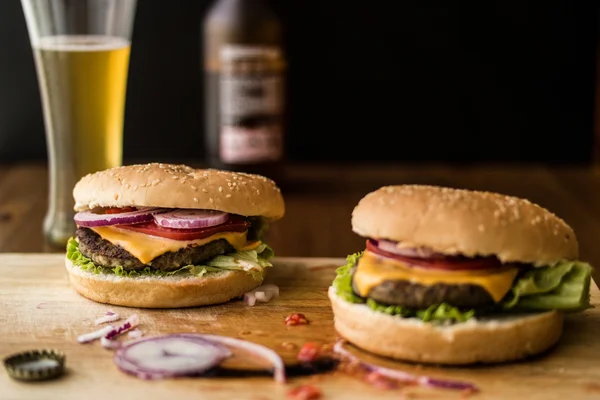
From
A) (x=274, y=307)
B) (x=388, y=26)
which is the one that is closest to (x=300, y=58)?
(x=388, y=26)

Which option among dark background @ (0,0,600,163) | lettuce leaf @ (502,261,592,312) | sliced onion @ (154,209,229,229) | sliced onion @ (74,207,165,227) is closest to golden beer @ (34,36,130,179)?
sliced onion @ (74,207,165,227)

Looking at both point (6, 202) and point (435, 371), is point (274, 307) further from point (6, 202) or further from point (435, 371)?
point (6, 202)

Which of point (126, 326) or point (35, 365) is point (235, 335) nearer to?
point (126, 326)

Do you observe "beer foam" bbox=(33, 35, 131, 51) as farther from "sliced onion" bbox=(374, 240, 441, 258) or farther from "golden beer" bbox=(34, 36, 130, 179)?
"sliced onion" bbox=(374, 240, 441, 258)

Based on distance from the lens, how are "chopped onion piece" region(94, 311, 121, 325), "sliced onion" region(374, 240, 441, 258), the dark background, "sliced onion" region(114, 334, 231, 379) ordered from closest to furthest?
"sliced onion" region(114, 334, 231, 379) → "sliced onion" region(374, 240, 441, 258) → "chopped onion piece" region(94, 311, 121, 325) → the dark background

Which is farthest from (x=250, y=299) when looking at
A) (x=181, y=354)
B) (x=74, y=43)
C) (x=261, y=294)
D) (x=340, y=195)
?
(x=340, y=195)
